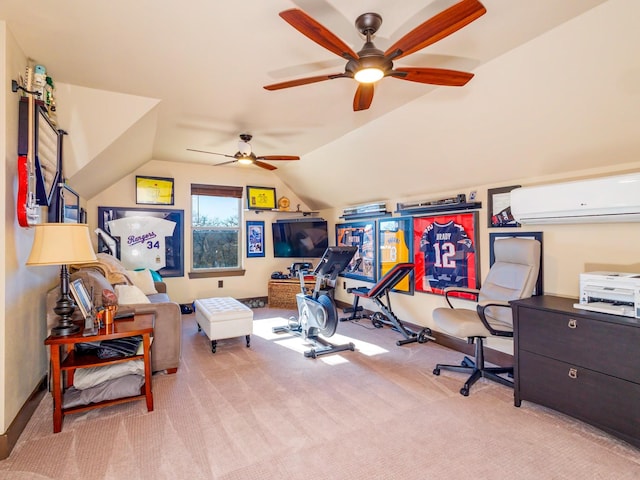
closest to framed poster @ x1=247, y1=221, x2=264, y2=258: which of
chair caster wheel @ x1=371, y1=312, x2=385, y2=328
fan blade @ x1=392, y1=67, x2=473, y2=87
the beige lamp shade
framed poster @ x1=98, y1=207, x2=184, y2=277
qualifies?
framed poster @ x1=98, y1=207, x2=184, y2=277

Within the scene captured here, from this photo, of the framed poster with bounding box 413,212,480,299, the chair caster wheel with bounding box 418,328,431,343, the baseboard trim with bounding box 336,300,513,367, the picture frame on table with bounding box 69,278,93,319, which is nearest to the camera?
the picture frame on table with bounding box 69,278,93,319

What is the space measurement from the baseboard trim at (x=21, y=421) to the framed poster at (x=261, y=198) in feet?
13.7

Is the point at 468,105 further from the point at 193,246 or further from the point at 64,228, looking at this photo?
the point at 193,246

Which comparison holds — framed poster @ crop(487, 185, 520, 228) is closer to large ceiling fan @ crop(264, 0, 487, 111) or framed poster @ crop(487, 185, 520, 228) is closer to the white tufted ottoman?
large ceiling fan @ crop(264, 0, 487, 111)

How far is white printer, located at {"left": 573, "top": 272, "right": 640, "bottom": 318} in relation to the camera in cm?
215

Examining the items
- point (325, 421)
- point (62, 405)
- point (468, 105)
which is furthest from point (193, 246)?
point (468, 105)

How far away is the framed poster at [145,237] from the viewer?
526cm

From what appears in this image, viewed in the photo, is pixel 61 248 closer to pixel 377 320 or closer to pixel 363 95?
pixel 363 95

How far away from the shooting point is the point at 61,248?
7.23 feet

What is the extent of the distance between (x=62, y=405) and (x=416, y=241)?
13.3 ft

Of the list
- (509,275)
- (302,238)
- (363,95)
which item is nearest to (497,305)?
(509,275)

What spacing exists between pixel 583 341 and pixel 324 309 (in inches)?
91.3

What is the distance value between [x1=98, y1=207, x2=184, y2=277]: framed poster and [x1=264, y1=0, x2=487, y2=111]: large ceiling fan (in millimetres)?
4227

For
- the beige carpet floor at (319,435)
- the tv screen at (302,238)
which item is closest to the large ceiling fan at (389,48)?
the beige carpet floor at (319,435)
